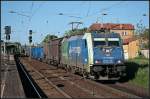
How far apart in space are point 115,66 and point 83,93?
16.8ft

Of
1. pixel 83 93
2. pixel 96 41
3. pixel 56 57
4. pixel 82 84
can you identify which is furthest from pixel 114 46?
pixel 56 57

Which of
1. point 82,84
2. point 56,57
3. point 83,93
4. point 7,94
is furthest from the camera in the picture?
point 56,57

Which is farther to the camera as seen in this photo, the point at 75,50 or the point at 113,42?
the point at 75,50

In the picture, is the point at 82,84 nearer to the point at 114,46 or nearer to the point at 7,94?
the point at 114,46

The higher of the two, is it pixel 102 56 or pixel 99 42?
pixel 99 42

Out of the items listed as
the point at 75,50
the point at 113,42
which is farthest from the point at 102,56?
the point at 75,50

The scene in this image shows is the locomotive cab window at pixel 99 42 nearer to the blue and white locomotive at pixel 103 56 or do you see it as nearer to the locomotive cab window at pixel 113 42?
the blue and white locomotive at pixel 103 56

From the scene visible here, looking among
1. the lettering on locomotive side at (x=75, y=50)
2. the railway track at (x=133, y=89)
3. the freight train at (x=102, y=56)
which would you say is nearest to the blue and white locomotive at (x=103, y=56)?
the freight train at (x=102, y=56)

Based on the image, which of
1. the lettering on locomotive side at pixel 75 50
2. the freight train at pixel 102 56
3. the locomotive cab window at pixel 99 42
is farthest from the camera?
the lettering on locomotive side at pixel 75 50

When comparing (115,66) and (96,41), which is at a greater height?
(96,41)

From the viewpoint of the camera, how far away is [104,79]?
24250mm

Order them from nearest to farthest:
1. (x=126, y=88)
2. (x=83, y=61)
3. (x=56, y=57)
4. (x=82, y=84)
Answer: (x=126, y=88)
(x=82, y=84)
(x=83, y=61)
(x=56, y=57)

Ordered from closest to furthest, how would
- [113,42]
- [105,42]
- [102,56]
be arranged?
[102,56] → [105,42] → [113,42]

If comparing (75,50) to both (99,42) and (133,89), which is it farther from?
(133,89)
